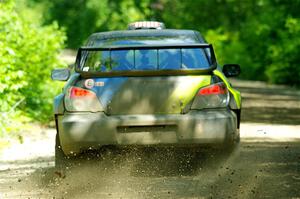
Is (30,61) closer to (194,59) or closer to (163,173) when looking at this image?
(194,59)

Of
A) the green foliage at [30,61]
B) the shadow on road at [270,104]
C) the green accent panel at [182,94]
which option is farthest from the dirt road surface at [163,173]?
the shadow on road at [270,104]

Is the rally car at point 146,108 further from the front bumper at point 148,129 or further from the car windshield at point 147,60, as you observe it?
the car windshield at point 147,60

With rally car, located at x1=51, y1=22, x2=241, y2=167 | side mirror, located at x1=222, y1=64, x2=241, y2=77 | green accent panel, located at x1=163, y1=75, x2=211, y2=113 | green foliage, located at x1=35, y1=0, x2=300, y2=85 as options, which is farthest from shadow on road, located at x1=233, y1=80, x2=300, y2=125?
green accent panel, located at x1=163, y1=75, x2=211, y2=113

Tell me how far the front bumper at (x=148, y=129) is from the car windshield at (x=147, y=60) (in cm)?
63

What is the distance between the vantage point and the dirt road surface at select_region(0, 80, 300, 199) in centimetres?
727

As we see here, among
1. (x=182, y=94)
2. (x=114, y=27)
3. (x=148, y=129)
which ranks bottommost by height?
(x=114, y=27)

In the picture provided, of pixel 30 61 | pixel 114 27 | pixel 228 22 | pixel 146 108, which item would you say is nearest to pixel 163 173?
pixel 146 108

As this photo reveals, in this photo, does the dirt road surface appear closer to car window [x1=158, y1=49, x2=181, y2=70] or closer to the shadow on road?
car window [x1=158, y1=49, x2=181, y2=70]

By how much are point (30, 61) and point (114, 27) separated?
113 feet

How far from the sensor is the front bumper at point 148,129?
803cm

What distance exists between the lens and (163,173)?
8383 mm

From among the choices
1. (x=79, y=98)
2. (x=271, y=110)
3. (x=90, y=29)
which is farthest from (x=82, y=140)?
(x=90, y=29)

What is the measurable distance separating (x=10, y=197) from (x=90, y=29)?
4783cm

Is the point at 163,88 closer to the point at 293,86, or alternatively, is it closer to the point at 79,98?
the point at 79,98
